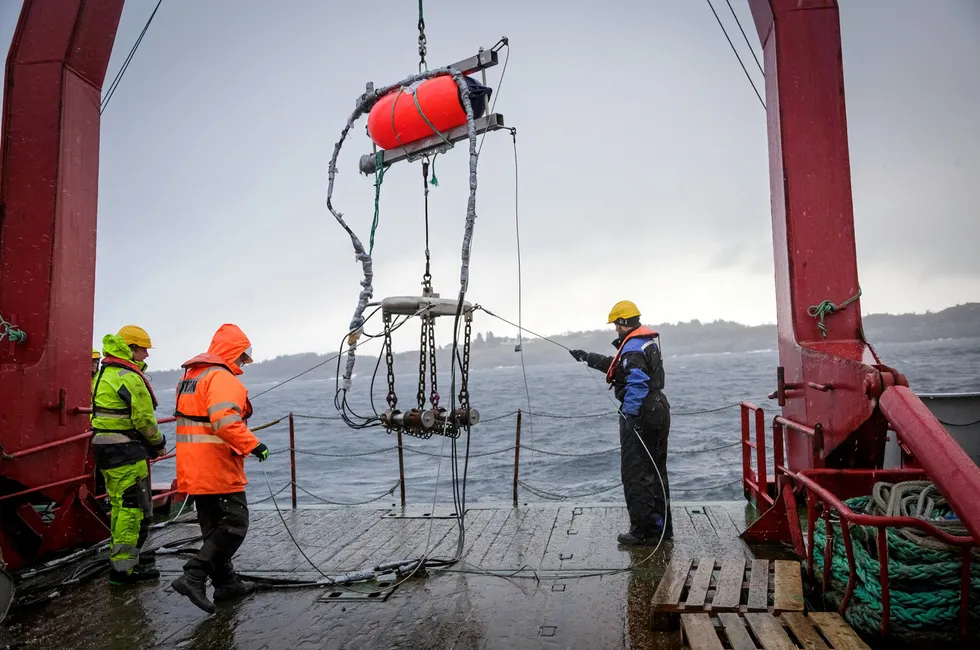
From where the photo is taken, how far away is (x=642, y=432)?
6281 mm

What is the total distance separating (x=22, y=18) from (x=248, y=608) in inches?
237

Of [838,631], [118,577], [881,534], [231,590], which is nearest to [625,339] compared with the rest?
[881,534]

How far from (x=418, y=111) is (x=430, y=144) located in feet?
0.92

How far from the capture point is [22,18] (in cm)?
698

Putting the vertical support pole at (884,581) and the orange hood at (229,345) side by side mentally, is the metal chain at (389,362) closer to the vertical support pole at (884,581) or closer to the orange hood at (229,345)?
the orange hood at (229,345)

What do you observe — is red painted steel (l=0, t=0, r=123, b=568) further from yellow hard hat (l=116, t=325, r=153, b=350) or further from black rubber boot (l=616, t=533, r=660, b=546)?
black rubber boot (l=616, t=533, r=660, b=546)

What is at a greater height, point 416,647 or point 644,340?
point 644,340

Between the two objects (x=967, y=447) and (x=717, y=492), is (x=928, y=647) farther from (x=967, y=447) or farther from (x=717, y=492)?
(x=717, y=492)

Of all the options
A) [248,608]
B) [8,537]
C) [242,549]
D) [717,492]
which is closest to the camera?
[248,608]

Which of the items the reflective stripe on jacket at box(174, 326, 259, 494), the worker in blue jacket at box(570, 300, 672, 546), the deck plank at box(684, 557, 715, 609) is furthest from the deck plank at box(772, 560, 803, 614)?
the reflective stripe on jacket at box(174, 326, 259, 494)

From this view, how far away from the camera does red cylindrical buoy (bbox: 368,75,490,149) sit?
561 cm

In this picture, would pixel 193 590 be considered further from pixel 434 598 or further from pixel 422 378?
pixel 422 378

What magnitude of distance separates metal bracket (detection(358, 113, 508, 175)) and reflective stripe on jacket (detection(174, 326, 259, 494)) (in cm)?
220

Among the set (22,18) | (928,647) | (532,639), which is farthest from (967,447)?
(22,18)
